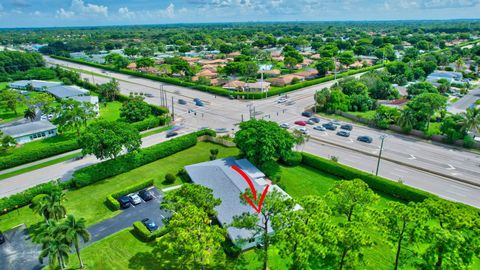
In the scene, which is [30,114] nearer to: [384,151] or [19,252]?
[19,252]

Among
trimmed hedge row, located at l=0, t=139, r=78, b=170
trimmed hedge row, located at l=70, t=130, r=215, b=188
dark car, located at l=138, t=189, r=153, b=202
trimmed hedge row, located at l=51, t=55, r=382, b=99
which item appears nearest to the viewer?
dark car, located at l=138, t=189, r=153, b=202

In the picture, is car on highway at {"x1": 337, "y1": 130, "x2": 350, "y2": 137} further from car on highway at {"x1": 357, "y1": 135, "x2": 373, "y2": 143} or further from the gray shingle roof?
the gray shingle roof

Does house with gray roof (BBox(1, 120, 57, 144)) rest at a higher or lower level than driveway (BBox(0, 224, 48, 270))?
higher

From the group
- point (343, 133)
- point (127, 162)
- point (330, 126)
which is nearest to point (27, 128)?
point (127, 162)

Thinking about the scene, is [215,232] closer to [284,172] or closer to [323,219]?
[323,219]

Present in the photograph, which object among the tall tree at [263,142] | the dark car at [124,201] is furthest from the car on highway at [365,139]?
the dark car at [124,201]

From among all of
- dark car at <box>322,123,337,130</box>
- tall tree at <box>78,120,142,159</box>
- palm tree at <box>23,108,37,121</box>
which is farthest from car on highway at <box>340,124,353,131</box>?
palm tree at <box>23,108,37,121</box>

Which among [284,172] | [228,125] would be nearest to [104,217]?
[284,172]
